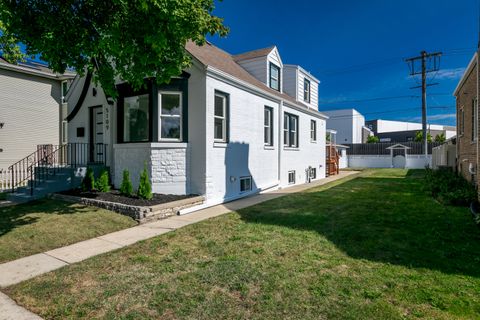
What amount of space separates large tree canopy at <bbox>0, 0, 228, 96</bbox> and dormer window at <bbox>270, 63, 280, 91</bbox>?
9072mm

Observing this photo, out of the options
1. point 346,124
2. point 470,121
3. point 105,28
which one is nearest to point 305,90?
point 470,121

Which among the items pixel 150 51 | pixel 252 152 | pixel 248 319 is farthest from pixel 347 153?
pixel 248 319

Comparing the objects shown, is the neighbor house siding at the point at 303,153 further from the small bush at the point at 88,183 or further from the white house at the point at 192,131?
the small bush at the point at 88,183

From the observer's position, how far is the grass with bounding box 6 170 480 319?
3090 mm

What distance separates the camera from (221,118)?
9859 mm

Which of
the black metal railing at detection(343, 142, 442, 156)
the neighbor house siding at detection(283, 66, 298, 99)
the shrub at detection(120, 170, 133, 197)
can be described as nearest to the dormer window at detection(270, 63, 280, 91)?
the neighbor house siding at detection(283, 66, 298, 99)

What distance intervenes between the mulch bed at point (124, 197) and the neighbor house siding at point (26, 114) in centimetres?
929

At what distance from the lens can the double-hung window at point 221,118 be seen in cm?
979

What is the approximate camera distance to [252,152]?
11430 mm

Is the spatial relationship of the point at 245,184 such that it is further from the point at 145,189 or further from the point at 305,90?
the point at 305,90

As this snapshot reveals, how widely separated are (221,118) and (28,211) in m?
6.27

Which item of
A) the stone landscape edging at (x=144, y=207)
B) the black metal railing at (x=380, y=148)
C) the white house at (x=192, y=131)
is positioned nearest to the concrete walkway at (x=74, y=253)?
the stone landscape edging at (x=144, y=207)

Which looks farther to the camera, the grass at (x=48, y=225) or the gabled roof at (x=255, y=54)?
the gabled roof at (x=255, y=54)

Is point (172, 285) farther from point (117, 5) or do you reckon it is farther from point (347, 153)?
point (347, 153)
